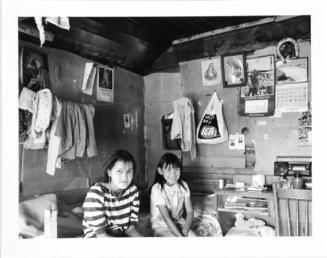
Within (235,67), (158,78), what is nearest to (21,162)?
(158,78)

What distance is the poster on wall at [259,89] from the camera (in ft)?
9.14

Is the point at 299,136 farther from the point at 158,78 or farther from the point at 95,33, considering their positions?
the point at 95,33

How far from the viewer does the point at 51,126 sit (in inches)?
86.8

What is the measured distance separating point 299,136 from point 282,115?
0.23m

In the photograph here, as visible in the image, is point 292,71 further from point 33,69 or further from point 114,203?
point 33,69

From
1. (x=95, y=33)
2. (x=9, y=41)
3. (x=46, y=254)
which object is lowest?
(x=46, y=254)

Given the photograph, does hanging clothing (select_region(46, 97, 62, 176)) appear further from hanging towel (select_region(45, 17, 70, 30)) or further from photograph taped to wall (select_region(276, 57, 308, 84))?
photograph taped to wall (select_region(276, 57, 308, 84))

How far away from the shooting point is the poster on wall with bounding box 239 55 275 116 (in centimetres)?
279

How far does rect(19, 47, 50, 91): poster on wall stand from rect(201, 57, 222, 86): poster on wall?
1492mm

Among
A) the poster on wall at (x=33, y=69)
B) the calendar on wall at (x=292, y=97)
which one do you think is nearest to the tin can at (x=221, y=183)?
the calendar on wall at (x=292, y=97)

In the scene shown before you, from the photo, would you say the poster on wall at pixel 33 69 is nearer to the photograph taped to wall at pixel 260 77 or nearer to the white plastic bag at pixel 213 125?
the white plastic bag at pixel 213 125

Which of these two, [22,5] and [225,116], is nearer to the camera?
[22,5]

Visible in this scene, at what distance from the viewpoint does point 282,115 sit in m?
2.75

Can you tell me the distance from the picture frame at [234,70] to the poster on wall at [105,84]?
1.05 metres
